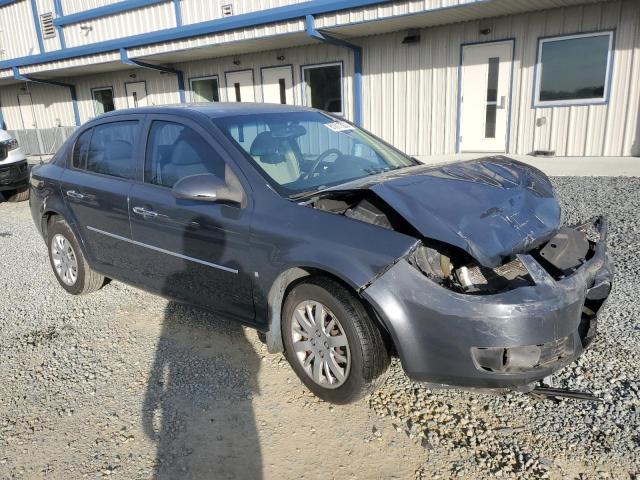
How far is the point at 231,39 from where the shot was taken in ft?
38.9

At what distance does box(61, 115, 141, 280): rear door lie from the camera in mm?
3803

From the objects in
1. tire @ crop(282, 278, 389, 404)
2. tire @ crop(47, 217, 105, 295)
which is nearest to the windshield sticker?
tire @ crop(282, 278, 389, 404)

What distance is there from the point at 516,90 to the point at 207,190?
909 cm

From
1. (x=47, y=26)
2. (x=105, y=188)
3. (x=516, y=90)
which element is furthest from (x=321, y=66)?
(x=47, y=26)

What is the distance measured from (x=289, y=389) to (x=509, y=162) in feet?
7.32

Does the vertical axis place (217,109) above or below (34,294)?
above

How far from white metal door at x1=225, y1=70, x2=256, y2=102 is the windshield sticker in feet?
34.5

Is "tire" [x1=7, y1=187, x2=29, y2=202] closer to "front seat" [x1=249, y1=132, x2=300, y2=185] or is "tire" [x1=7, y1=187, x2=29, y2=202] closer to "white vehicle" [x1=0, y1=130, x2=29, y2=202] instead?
"white vehicle" [x1=0, y1=130, x2=29, y2=202]

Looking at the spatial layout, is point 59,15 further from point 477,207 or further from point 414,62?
point 477,207

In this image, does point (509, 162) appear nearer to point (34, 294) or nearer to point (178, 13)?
point (34, 294)

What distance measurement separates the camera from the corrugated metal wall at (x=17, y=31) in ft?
61.4

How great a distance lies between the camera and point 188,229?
329 cm

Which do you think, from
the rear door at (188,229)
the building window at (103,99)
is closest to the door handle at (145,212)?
the rear door at (188,229)

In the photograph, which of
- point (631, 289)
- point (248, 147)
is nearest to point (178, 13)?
point (248, 147)
